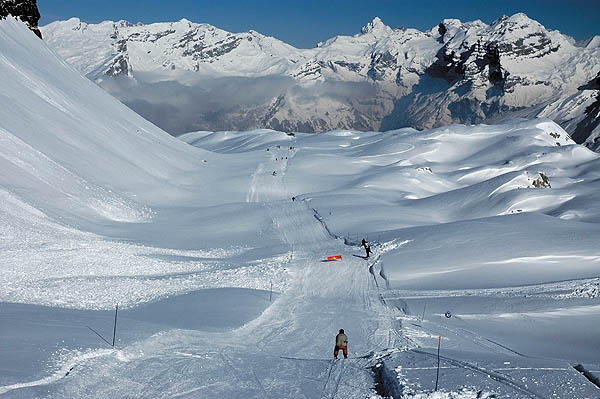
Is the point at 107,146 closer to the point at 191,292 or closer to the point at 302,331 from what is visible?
the point at 191,292

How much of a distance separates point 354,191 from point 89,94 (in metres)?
41.6

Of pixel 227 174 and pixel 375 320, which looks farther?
pixel 227 174

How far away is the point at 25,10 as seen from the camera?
3679 inches

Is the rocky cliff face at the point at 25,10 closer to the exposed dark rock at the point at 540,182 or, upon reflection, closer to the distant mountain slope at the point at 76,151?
the distant mountain slope at the point at 76,151

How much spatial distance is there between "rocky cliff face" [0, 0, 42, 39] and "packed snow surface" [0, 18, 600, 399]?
1981cm

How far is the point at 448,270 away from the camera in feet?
101

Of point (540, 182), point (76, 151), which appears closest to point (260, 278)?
point (76, 151)

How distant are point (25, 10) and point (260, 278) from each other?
3295 inches

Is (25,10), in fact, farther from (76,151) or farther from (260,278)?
(260,278)

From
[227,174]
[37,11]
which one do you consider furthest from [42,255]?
[37,11]

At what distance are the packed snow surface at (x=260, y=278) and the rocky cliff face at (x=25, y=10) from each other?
65.0 ft

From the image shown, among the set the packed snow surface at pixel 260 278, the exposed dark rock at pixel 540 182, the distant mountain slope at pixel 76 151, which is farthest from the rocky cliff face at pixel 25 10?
the exposed dark rock at pixel 540 182

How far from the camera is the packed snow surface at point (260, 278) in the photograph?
1539 centimetres

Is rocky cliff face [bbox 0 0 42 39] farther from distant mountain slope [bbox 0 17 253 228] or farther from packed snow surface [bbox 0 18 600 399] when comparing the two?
packed snow surface [bbox 0 18 600 399]
